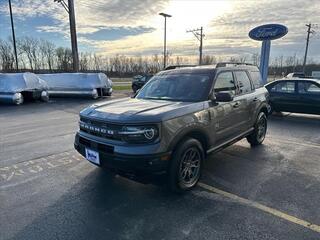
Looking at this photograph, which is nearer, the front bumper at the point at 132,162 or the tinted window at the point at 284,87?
the front bumper at the point at 132,162

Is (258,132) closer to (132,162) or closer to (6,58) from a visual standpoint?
(132,162)

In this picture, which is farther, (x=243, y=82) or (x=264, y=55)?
(x=264, y=55)

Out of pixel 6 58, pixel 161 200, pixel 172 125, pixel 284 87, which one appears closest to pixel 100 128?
pixel 172 125

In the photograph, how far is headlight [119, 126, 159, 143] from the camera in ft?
11.6

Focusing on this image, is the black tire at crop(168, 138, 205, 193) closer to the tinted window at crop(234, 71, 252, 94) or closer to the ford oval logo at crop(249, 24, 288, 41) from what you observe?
the tinted window at crop(234, 71, 252, 94)

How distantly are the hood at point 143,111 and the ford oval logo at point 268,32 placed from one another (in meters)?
13.7

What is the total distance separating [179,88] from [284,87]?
302 inches

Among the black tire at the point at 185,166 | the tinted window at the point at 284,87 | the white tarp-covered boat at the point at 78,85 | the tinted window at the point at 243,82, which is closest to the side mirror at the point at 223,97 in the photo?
the black tire at the point at 185,166

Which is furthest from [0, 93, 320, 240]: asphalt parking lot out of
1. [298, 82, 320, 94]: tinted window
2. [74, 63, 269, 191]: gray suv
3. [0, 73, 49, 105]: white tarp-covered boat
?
[0, 73, 49, 105]: white tarp-covered boat

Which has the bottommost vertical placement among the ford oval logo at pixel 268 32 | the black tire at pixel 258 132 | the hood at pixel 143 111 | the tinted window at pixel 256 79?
the black tire at pixel 258 132

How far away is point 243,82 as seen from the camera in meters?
5.79

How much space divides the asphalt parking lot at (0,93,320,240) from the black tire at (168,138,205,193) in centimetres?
18

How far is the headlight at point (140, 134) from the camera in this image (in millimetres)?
3551

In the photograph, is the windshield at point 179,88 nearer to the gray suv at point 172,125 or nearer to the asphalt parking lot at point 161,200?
the gray suv at point 172,125
